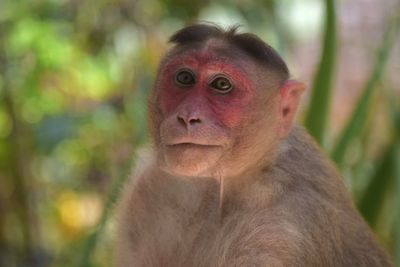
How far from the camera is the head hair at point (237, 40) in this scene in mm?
1781

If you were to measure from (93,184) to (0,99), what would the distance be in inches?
26.9

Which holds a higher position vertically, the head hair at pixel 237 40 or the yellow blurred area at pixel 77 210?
the head hair at pixel 237 40

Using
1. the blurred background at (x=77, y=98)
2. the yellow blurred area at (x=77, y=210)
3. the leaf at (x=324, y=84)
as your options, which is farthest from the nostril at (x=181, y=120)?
the yellow blurred area at (x=77, y=210)

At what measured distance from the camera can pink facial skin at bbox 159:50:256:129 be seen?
173 cm

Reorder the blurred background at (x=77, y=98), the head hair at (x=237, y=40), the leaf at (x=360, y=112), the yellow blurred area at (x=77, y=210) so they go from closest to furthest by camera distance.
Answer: the head hair at (x=237, y=40), the leaf at (x=360, y=112), the blurred background at (x=77, y=98), the yellow blurred area at (x=77, y=210)

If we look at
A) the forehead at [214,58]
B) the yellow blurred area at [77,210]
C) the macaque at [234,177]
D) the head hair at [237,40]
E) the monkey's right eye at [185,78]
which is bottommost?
the yellow blurred area at [77,210]

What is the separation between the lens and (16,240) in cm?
354

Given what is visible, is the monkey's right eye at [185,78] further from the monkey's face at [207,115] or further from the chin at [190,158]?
the chin at [190,158]

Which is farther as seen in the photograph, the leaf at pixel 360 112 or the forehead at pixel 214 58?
the leaf at pixel 360 112

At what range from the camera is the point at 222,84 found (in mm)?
1767

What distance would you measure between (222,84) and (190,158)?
17 centimetres

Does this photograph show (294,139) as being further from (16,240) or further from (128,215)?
(16,240)

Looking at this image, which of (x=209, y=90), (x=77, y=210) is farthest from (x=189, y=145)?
(x=77, y=210)

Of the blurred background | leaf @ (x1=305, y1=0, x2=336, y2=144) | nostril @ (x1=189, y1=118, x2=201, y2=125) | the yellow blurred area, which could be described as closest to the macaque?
nostril @ (x1=189, y1=118, x2=201, y2=125)
